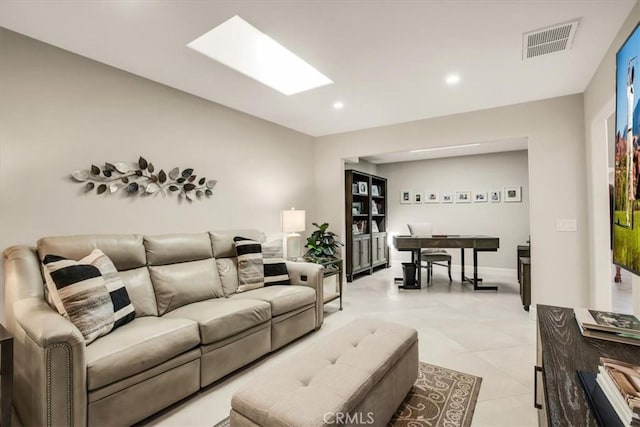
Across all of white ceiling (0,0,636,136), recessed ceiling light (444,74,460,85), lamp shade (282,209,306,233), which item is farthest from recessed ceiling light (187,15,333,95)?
lamp shade (282,209,306,233)

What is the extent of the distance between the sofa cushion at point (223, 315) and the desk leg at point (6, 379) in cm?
89

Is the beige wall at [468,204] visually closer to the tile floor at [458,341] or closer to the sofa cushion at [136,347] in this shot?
the tile floor at [458,341]

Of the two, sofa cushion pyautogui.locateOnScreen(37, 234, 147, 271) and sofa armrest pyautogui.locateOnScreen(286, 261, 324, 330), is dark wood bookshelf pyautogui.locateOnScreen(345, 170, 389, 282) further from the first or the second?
sofa cushion pyautogui.locateOnScreen(37, 234, 147, 271)

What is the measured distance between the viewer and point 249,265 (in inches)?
123

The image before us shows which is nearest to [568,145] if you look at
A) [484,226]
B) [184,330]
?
[484,226]

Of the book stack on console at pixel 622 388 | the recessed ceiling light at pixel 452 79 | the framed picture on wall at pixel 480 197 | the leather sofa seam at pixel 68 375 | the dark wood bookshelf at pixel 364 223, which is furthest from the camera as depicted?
the framed picture on wall at pixel 480 197

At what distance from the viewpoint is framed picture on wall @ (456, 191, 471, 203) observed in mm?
6551

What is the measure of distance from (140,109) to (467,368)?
361 centimetres

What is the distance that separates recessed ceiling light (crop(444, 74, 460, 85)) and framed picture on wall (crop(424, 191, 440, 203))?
4.06 m

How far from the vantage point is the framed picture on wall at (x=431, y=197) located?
688 centimetres

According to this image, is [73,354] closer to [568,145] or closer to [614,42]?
[614,42]

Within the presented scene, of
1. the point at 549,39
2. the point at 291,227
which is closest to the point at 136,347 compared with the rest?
the point at 291,227

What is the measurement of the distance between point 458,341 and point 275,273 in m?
1.91

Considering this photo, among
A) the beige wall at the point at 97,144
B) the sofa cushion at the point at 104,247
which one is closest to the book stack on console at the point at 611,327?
the sofa cushion at the point at 104,247
